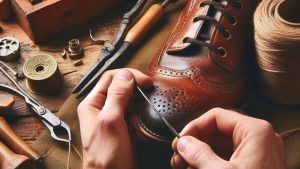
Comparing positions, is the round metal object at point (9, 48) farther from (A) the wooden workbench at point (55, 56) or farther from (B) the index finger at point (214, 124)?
(B) the index finger at point (214, 124)

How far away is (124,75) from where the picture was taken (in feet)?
3.50

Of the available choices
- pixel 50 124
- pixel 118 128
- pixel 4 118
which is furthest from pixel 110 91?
pixel 4 118

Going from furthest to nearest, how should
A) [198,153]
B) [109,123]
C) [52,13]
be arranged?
1. [52,13]
2. [109,123]
3. [198,153]

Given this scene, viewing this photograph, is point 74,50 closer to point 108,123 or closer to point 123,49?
point 123,49

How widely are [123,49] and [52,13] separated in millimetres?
208

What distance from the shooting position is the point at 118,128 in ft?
3.25

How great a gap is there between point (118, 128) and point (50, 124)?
252 mm

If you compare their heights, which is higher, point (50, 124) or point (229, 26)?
point (229, 26)

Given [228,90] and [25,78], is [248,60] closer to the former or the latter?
[228,90]

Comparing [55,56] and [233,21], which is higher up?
[233,21]

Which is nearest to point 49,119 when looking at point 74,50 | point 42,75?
point 42,75

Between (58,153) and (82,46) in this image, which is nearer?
(58,153)

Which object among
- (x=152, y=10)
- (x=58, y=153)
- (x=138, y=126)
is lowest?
(x=58, y=153)

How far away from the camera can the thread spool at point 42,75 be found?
1228 millimetres
